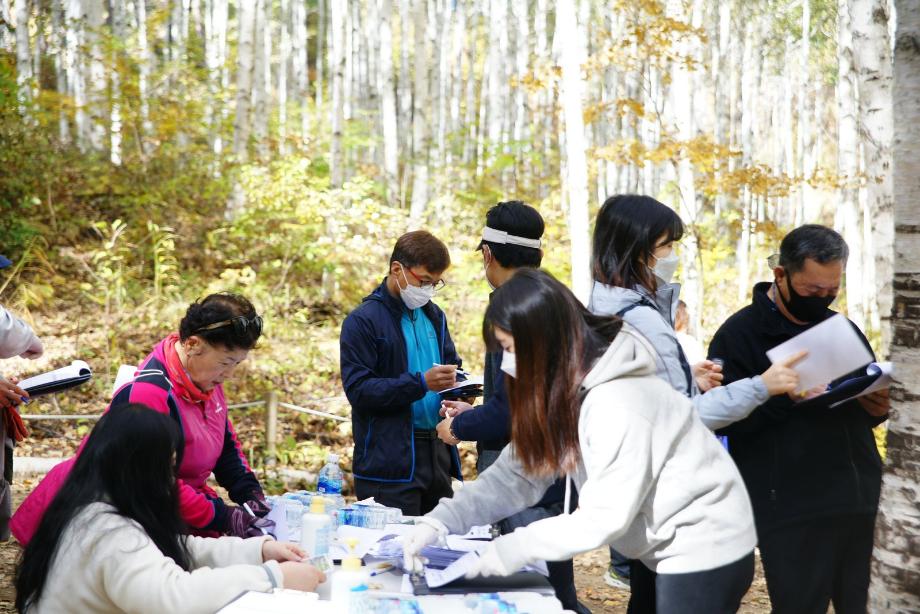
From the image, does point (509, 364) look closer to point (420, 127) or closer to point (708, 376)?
point (708, 376)

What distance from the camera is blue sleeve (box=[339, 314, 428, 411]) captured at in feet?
12.0

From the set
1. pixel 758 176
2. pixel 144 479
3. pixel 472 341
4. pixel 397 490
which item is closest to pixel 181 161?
pixel 472 341

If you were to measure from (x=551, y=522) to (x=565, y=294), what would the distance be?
0.57m

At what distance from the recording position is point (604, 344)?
221cm

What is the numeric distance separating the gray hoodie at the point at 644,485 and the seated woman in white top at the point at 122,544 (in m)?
0.77

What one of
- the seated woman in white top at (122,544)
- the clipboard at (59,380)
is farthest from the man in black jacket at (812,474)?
the clipboard at (59,380)

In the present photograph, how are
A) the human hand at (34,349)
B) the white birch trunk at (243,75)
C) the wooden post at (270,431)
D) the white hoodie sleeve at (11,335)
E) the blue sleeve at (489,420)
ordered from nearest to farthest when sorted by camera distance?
the blue sleeve at (489,420)
the white hoodie sleeve at (11,335)
the human hand at (34,349)
the wooden post at (270,431)
the white birch trunk at (243,75)

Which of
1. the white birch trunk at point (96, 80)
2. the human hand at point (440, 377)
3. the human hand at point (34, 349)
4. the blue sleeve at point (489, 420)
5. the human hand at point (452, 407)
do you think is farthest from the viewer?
the white birch trunk at point (96, 80)

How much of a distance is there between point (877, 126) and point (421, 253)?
260 inches

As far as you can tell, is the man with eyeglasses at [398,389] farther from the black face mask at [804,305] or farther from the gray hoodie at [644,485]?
the gray hoodie at [644,485]

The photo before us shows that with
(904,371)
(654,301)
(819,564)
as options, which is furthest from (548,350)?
(819,564)

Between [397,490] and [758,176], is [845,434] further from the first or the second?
[758,176]

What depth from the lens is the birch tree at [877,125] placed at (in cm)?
842

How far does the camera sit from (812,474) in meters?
2.86
